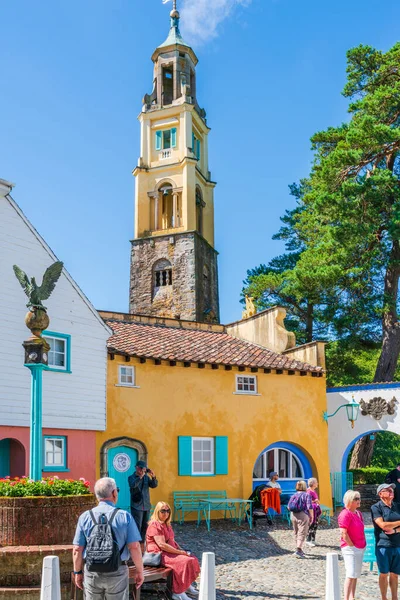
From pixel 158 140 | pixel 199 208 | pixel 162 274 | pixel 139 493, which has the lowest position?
pixel 139 493

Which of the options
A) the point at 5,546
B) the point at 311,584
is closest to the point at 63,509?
the point at 5,546

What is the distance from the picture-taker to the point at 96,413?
18.2 meters

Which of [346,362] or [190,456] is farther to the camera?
[346,362]

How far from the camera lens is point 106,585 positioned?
6.27 meters

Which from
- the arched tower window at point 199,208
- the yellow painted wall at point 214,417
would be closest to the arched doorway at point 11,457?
the yellow painted wall at point 214,417

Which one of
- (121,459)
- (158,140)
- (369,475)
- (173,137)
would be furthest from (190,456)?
(158,140)

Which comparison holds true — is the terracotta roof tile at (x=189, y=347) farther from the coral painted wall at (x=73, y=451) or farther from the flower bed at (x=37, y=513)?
the flower bed at (x=37, y=513)

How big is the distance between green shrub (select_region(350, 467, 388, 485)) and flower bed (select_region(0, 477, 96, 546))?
59.1 ft

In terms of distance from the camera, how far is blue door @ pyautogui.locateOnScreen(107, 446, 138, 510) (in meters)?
18.7

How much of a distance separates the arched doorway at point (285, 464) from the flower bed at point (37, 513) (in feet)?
41.6

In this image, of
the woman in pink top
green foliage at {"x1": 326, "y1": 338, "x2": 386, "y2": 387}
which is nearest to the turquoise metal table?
the woman in pink top

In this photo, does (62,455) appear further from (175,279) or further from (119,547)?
(175,279)

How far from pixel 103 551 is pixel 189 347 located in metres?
15.6

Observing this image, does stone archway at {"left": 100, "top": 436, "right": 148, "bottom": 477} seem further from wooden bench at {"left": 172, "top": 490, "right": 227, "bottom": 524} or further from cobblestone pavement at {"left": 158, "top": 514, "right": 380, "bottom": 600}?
cobblestone pavement at {"left": 158, "top": 514, "right": 380, "bottom": 600}
